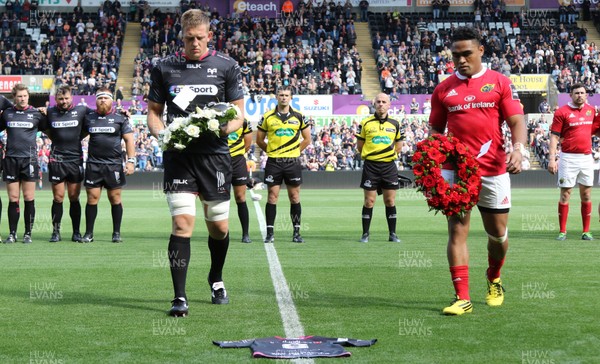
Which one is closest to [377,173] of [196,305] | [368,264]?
[368,264]

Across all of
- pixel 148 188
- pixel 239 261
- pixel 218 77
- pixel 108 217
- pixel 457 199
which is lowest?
pixel 148 188

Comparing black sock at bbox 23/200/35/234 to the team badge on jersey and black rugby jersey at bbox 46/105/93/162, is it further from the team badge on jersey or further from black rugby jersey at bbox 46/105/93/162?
the team badge on jersey

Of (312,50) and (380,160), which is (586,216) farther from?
(312,50)

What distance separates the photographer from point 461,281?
7152mm

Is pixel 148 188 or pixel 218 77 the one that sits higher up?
pixel 218 77

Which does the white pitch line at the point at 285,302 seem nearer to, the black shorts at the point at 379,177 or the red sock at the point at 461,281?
the red sock at the point at 461,281

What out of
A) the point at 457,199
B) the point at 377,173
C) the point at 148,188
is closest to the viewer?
the point at 457,199

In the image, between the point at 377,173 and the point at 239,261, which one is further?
the point at 377,173

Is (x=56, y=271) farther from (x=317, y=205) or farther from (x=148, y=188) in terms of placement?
(x=148, y=188)

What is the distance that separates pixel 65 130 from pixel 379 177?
4867mm

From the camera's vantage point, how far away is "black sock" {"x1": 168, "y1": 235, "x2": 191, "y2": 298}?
23.2ft

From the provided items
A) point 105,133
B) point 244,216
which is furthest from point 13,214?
point 244,216

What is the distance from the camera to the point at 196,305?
755cm

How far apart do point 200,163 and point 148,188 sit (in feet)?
94.1
